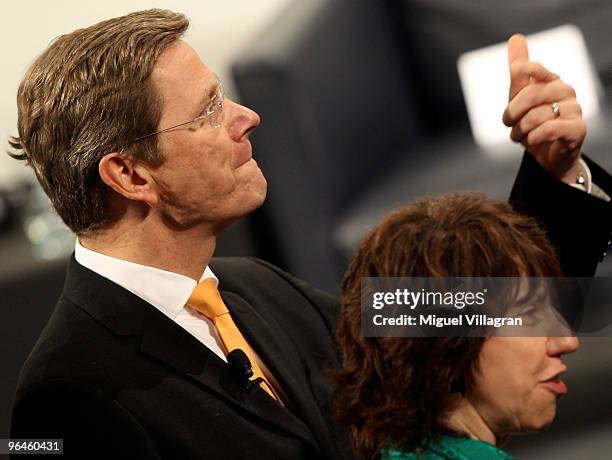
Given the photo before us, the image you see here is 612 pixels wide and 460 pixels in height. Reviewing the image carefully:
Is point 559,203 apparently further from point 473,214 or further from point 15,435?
point 15,435

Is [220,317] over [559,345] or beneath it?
beneath

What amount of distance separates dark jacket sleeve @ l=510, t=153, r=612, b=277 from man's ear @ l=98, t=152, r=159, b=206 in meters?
0.59

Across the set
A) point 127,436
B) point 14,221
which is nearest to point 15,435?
point 127,436

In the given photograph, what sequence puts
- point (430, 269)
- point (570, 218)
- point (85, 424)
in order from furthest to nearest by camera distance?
1. point (570, 218)
2. point (85, 424)
3. point (430, 269)

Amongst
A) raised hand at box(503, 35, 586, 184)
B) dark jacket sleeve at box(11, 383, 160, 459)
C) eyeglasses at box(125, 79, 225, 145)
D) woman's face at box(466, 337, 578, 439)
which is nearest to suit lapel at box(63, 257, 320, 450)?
dark jacket sleeve at box(11, 383, 160, 459)

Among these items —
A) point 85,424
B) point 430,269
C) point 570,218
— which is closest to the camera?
point 430,269

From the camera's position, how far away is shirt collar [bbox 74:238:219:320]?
176 centimetres

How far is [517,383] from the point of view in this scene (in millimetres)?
1379

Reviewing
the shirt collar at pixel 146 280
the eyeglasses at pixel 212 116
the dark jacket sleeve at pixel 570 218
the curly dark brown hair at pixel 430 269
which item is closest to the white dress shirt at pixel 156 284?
the shirt collar at pixel 146 280

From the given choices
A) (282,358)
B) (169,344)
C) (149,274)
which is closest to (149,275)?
(149,274)

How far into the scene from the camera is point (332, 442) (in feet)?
5.84

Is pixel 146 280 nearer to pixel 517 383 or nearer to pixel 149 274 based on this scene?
pixel 149 274

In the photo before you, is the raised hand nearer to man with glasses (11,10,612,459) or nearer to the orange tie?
man with glasses (11,10,612,459)

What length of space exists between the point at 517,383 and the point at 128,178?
720 mm
